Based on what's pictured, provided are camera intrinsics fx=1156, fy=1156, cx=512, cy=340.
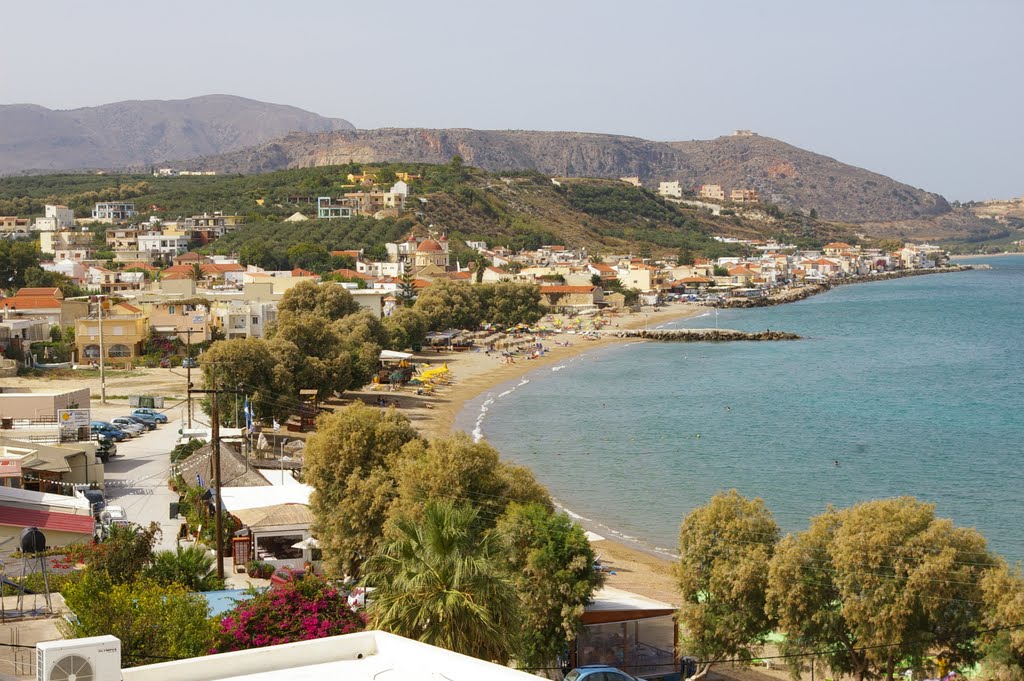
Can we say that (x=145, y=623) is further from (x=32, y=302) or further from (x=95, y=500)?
(x=32, y=302)

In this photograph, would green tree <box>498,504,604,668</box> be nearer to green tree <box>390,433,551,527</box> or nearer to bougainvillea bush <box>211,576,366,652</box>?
green tree <box>390,433,551,527</box>

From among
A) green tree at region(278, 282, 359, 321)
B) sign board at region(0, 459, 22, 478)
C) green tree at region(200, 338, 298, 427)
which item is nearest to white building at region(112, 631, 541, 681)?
sign board at region(0, 459, 22, 478)

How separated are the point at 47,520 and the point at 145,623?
8.08 m

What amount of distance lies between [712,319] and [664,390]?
38357 millimetres

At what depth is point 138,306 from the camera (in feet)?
163

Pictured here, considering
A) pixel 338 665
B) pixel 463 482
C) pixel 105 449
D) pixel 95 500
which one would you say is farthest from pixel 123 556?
pixel 105 449

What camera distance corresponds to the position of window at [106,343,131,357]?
4394 cm

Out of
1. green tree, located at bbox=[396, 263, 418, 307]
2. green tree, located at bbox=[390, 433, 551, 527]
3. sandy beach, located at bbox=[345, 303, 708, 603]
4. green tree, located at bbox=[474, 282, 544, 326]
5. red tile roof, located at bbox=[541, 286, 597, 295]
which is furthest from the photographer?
red tile roof, located at bbox=[541, 286, 597, 295]

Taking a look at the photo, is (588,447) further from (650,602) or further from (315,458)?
(650,602)

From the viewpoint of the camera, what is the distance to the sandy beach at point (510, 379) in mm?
20016

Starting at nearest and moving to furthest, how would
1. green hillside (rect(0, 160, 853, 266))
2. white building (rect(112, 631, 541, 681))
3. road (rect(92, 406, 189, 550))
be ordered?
white building (rect(112, 631, 541, 681)) < road (rect(92, 406, 189, 550)) < green hillside (rect(0, 160, 853, 266))

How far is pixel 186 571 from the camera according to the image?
48.7ft

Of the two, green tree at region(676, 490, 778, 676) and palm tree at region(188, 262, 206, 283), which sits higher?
palm tree at region(188, 262, 206, 283)

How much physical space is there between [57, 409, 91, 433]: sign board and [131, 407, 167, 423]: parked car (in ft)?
21.4
